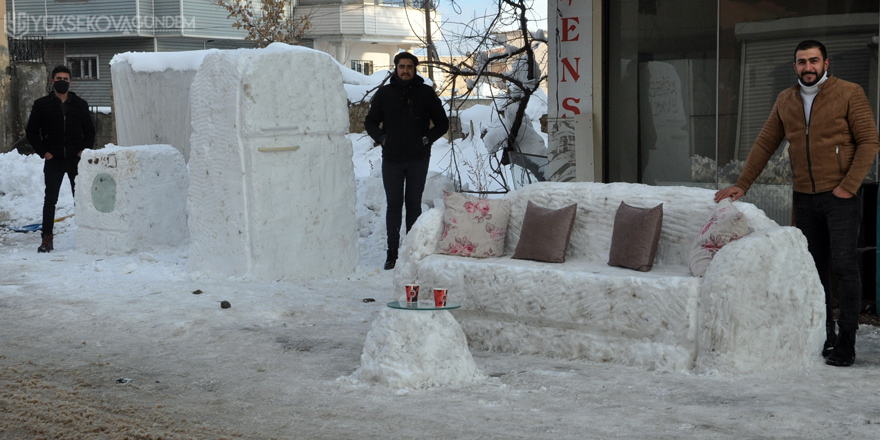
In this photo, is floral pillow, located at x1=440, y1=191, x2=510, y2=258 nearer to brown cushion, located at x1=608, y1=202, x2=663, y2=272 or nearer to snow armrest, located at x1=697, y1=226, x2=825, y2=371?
brown cushion, located at x1=608, y1=202, x2=663, y2=272

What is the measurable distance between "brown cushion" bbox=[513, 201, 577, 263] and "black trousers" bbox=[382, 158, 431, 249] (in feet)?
8.40

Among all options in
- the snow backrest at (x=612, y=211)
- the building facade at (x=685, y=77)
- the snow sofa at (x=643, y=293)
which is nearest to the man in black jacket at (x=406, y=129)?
the building facade at (x=685, y=77)

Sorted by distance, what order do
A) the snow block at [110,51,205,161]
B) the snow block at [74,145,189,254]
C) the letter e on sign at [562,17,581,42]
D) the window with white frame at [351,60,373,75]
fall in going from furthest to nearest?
1. the window with white frame at [351,60,373,75]
2. the snow block at [110,51,205,161]
3. the snow block at [74,145,189,254]
4. the letter e on sign at [562,17,581,42]

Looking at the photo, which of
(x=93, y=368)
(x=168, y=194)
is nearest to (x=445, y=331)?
(x=93, y=368)

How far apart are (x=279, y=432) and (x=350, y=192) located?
447 centimetres

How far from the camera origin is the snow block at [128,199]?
365 inches

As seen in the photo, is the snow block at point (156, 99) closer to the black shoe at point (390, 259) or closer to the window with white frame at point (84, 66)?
the black shoe at point (390, 259)

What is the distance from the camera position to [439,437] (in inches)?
149

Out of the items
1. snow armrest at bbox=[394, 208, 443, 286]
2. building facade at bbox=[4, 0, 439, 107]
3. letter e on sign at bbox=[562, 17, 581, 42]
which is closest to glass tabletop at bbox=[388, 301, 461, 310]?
snow armrest at bbox=[394, 208, 443, 286]

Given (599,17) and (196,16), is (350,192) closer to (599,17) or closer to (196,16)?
(599,17)

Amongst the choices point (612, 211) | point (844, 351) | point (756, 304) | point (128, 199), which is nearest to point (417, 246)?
point (612, 211)

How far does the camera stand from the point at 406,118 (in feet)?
26.8

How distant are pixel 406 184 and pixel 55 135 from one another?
12.6ft

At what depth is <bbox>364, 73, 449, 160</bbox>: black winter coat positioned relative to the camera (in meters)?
8.15
